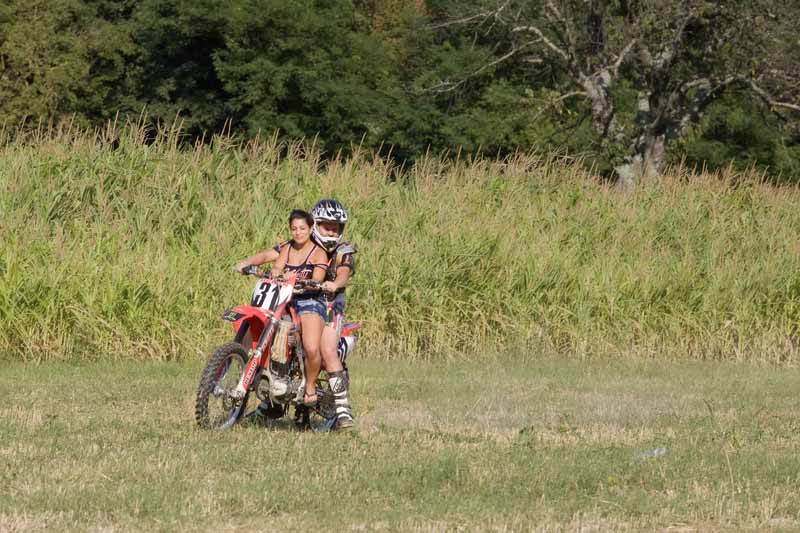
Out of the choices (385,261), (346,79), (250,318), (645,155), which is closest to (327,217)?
(250,318)

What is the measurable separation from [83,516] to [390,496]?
168 centimetres

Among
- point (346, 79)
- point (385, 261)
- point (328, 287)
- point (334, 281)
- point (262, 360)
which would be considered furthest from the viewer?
point (346, 79)

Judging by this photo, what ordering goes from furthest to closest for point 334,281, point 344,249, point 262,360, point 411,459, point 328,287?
point 344,249
point 334,281
point 262,360
point 328,287
point 411,459

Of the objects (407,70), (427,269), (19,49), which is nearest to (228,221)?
(427,269)

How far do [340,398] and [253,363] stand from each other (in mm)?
733

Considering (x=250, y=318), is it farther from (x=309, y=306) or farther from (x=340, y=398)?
(x=340, y=398)

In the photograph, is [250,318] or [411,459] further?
[250,318]

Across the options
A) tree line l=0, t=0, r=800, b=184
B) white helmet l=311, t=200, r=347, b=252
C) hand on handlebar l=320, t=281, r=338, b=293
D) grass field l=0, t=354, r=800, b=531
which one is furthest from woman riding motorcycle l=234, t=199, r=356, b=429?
tree line l=0, t=0, r=800, b=184

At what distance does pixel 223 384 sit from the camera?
9.56 meters

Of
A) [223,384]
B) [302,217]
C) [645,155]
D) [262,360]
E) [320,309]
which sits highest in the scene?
[645,155]

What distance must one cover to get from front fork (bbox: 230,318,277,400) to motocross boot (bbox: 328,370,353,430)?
1.86ft

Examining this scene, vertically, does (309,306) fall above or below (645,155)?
below

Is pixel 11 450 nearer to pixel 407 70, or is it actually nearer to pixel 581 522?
pixel 581 522

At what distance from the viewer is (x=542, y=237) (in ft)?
57.0
